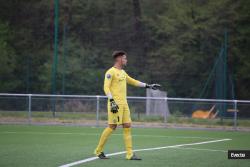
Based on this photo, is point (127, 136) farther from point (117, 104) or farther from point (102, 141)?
point (117, 104)

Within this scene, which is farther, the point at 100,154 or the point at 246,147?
the point at 246,147

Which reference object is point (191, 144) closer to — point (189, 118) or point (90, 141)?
point (90, 141)

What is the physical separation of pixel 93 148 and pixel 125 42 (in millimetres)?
21352

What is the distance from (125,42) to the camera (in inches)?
1435

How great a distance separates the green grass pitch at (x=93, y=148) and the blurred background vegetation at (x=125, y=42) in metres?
11.2

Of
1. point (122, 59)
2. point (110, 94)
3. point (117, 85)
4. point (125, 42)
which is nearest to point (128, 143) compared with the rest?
point (110, 94)

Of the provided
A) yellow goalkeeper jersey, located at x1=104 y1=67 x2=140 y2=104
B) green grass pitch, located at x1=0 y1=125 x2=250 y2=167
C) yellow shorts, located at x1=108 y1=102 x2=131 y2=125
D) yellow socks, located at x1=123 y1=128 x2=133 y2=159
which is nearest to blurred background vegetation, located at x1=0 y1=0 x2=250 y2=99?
green grass pitch, located at x1=0 y1=125 x2=250 y2=167

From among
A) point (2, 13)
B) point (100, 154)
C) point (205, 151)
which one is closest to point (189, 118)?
point (205, 151)

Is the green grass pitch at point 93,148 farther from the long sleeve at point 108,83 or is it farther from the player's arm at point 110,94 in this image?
the long sleeve at point 108,83

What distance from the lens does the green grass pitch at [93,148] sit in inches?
481

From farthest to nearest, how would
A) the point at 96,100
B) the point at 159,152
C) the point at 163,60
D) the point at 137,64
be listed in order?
the point at 163,60
the point at 137,64
the point at 96,100
the point at 159,152

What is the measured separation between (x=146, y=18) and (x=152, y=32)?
1453 mm

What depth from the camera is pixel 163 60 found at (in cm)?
3672

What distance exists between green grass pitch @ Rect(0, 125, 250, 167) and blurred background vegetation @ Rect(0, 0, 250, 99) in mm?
11189
